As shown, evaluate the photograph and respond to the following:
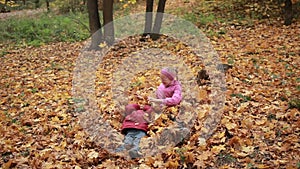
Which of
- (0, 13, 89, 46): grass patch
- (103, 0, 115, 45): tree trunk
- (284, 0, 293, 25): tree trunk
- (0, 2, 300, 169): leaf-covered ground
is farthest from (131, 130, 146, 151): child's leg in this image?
(0, 13, 89, 46): grass patch

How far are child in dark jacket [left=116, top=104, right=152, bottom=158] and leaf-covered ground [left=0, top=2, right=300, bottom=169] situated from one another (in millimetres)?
232

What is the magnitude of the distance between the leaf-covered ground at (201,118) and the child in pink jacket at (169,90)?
0.48m

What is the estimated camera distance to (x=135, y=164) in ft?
12.7

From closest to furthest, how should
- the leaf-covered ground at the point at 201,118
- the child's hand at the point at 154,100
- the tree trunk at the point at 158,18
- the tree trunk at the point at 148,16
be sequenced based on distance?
the leaf-covered ground at the point at 201,118 → the child's hand at the point at 154,100 → the tree trunk at the point at 158,18 → the tree trunk at the point at 148,16

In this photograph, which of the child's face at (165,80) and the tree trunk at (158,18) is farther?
the tree trunk at (158,18)

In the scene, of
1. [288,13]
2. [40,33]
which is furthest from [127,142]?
[40,33]

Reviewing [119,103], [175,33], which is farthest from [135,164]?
[175,33]

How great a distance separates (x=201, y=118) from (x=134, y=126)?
1.05 metres

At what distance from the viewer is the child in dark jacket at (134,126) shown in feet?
13.6

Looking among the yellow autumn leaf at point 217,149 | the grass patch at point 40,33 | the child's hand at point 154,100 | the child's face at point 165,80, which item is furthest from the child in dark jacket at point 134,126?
the grass patch at point 40,33

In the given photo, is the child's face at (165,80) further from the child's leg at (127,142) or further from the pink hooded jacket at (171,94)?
the child's leg at (127,142)

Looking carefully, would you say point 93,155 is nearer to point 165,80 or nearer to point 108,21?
point 165,80

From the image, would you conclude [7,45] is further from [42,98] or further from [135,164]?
[135,164]

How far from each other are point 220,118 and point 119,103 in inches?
80.1
